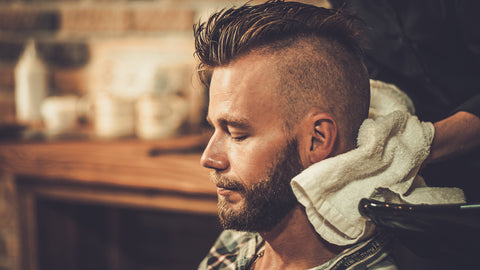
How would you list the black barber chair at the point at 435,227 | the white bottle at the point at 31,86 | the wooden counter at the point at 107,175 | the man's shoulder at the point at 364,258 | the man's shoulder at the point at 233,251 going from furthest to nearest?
the white bottle at the point at 31,86, the wooden counter at the point at 107,175, the man's shoulder at the point at 233,251, the man's shoulder at the point at 364,258, the black barber chair at the point at 435,227

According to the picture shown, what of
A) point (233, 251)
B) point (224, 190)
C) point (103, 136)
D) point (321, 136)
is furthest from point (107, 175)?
point (321, 136)

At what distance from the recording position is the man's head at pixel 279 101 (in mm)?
653

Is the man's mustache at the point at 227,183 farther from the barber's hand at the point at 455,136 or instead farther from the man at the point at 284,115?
the barber's hand at the point at 455,136

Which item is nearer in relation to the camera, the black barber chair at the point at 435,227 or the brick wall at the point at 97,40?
the black barber chair at the point at 435,227

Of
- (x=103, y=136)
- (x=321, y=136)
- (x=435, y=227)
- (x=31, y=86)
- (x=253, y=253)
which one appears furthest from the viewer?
(x=31, y=86)

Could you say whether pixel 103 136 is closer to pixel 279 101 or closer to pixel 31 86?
pixel 31 86

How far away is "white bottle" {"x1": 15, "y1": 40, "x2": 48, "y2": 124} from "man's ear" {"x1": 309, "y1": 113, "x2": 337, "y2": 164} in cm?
141

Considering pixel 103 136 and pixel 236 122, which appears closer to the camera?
pixel 236 122

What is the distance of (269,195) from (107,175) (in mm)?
787

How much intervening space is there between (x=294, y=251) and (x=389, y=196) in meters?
0.18

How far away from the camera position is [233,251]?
89 centimetres

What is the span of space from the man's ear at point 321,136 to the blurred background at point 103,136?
1.80 ft

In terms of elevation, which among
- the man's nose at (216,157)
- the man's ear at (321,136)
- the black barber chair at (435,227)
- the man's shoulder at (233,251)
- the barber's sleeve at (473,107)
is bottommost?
the man's shoulder at (233,251)

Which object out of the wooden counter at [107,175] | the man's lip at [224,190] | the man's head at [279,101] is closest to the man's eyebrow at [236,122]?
the man's head at [279,101]
